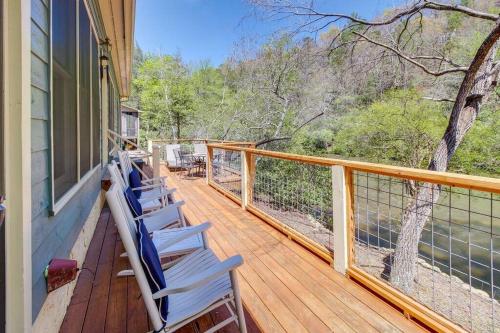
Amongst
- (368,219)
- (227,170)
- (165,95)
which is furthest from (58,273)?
(165,95)

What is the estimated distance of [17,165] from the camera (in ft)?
3.74

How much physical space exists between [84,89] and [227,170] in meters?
4.15

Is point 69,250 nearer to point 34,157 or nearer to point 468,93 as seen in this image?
point 34,157

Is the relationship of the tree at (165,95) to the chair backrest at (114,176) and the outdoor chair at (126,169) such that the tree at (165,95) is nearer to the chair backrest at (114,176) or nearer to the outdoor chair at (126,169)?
the outdoor chair at (126,169)

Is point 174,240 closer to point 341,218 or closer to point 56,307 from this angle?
point 56,307

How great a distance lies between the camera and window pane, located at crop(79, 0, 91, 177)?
263 cm

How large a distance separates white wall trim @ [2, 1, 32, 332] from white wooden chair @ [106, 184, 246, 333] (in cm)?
34

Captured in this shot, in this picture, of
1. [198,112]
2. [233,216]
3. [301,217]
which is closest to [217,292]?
[233,216]

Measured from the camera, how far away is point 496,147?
25.7 feet

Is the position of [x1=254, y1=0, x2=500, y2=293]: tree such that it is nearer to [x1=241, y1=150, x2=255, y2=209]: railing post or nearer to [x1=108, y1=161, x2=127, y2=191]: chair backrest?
[x1=241, y1=150, x2=255, y2=209]: railing post

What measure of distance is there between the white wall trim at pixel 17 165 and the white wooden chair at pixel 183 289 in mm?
341

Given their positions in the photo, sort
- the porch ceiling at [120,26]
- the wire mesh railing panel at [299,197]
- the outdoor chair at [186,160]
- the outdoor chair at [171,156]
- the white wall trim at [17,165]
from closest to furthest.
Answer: the white wall trim at [17,165]
the porch ceiling at [120,26]
the wire mesh railing panel at [299,197]
the outdoor chair at [186,160]
the outdoor chair at [171,156]

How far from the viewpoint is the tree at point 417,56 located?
16.4 feet

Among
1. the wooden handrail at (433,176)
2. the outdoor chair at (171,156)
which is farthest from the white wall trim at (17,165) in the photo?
the outdoor chair at (171,156)
